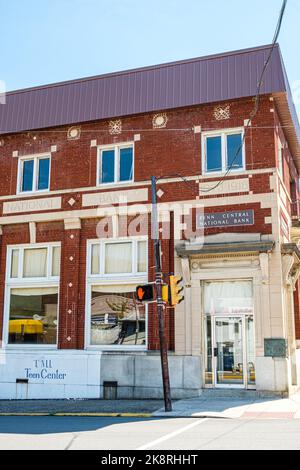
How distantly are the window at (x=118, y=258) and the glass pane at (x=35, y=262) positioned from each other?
6.19 ft

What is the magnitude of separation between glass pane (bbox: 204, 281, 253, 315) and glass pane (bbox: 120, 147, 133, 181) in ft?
15.6

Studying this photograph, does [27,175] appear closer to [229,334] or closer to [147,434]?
[229,334]

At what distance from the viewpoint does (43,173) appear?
20.9 metres

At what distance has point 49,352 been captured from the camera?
19016 mm

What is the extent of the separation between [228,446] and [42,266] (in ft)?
40.6

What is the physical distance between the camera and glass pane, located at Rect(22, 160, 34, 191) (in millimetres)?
21031

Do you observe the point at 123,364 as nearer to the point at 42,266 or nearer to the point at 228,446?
the point at 42,266

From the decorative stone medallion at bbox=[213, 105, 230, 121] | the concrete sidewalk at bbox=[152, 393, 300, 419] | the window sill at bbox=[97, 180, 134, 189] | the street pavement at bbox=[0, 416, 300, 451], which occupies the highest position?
the decorative stone medallion at bbox=[213, 105, 230, 121]

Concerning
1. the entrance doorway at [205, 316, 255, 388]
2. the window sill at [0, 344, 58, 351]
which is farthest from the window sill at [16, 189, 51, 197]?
the entrance doorway at [205, 316, 255, 388]

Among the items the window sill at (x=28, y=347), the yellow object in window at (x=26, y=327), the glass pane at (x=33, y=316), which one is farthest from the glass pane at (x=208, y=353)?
the yellow object in window at (x=26, y=327)

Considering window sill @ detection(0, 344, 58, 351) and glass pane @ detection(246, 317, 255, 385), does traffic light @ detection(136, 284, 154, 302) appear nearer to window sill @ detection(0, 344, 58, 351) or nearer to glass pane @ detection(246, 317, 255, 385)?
glass pane @ detection(246, 317, 255, 385)

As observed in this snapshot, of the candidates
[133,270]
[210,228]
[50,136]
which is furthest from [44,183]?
[210,228]

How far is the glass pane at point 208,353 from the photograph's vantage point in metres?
17.3

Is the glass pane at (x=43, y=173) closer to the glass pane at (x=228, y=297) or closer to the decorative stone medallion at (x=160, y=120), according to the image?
the decorative stone medallion at (x=160, y=120)
